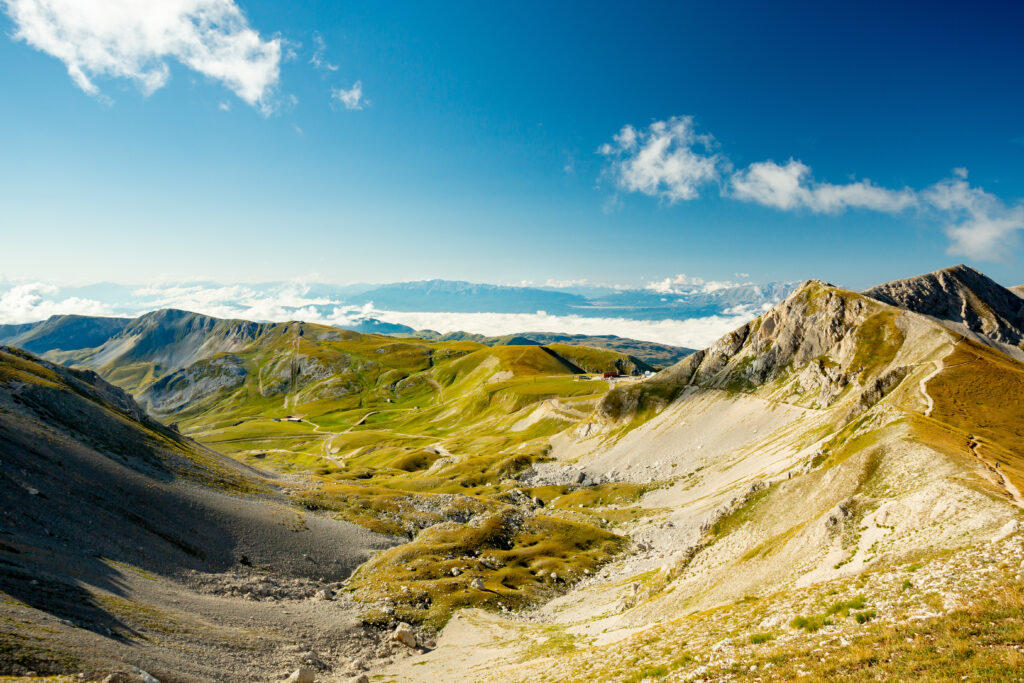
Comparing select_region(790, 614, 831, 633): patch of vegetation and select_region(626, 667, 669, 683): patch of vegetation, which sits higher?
select_region(790, 614, 831, 633): patch of vegetation

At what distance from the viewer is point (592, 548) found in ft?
261

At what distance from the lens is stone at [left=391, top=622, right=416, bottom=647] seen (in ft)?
175

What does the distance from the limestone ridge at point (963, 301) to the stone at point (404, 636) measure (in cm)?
18751

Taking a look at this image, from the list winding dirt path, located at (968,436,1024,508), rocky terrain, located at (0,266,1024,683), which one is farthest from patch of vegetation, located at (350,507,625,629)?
winding dirt path, located at (968,436,1024,508)

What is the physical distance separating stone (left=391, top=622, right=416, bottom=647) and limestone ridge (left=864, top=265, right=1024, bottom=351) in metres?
188

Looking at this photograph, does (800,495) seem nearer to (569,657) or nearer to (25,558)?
(569,657)

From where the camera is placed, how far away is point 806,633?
2247 cm

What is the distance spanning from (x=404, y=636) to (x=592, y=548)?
37889 millimetres

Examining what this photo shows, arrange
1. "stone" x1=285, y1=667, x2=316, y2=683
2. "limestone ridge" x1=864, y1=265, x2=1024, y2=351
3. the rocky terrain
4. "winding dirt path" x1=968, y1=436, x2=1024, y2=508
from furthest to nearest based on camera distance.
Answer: "limestone ridge" x1=864, y1=265, x2=1024, y2=351
"stone" x1=285, y1=667, x2=316, y2=683
"winding dirt path" x1=968, y1=436, x2=1024, y2=508
the rocky terrain

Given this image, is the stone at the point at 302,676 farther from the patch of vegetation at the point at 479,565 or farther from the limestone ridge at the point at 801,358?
the limestone ridge at the point at 801,358

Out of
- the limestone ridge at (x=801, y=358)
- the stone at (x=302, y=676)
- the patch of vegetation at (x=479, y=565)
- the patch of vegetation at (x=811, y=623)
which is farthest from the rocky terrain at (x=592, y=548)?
the stone at (x=302, y=676)

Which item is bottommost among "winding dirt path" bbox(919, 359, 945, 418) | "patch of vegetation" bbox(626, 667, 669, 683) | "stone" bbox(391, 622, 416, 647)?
"stone" bbox(391, 622, 416, 647)

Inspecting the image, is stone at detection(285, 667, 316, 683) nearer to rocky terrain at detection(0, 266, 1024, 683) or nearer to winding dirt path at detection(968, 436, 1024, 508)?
rocky terrain at detection(0, 266, 1024, 683)

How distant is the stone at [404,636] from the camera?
53.5m
